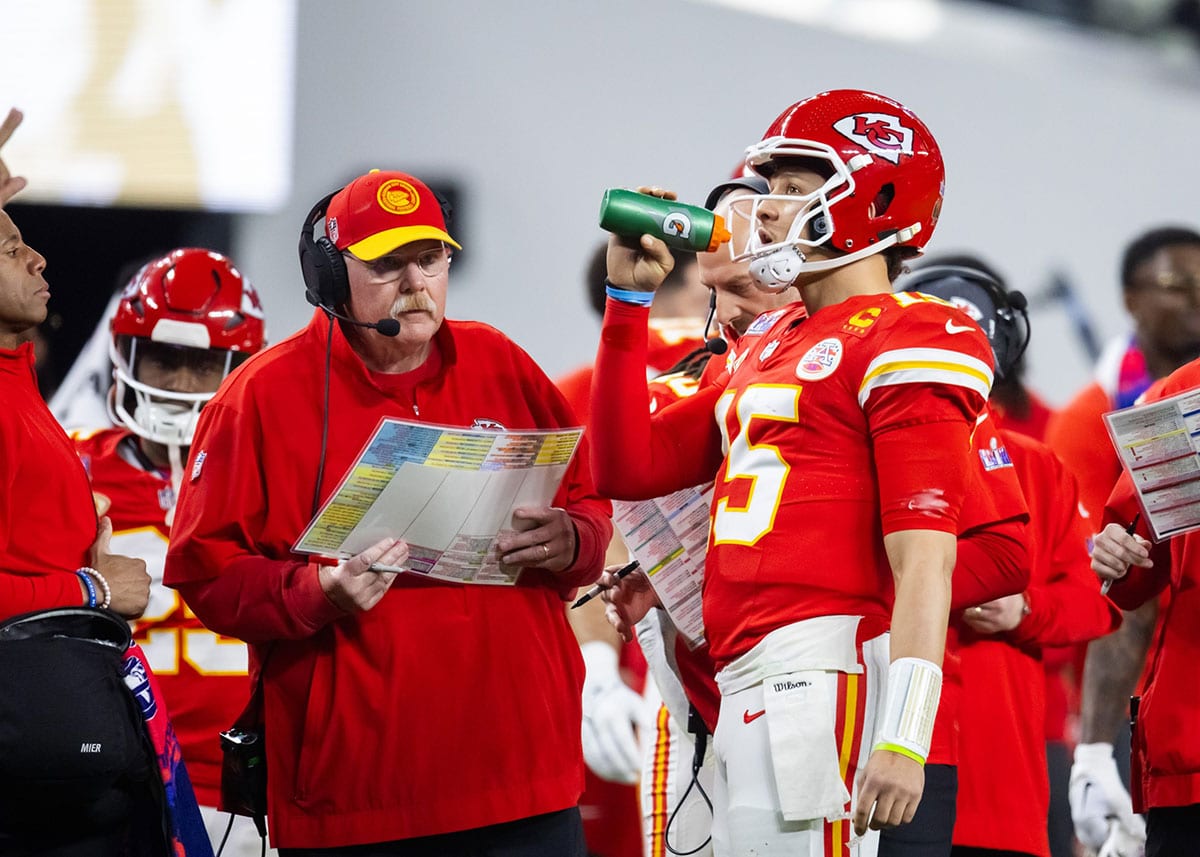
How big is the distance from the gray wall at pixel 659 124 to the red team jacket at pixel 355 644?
9.58 feet

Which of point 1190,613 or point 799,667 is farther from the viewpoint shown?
point 1190,613

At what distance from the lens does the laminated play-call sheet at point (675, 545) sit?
2682 mm

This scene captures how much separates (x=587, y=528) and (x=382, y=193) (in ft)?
2.02

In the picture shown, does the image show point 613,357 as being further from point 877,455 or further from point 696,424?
point 877,455

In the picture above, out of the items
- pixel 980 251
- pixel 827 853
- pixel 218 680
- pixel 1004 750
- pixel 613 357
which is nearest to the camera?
pixel 827 853

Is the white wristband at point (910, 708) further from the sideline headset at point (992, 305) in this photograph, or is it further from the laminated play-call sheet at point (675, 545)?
the sideline headset at point (992, 305)

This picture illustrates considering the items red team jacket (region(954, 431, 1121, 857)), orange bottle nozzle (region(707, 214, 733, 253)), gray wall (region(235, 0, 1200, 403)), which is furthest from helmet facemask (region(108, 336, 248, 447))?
gray wall (region(235, 0, 1200, 403))

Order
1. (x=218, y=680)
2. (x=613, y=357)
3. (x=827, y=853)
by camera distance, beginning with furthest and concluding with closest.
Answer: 1. (x=218, y=680)
2. (x=613, y=357)
3. (x=827, y=853)

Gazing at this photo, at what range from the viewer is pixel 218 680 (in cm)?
337

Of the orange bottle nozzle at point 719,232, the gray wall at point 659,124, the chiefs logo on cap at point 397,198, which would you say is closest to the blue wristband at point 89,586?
the chiefs logo on cap at point 397,198

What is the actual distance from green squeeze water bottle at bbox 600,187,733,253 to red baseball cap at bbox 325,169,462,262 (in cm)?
36

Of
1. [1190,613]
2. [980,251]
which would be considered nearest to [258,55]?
[980,251]

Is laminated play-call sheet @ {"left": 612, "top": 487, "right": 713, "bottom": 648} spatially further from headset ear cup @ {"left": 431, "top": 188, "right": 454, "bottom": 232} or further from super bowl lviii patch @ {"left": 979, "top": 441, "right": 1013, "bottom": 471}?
headset ear cup @ {"left": 431, "top": 188, "right": 454, "bottom": 232}

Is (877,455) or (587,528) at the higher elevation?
(877,455)
